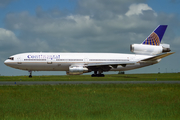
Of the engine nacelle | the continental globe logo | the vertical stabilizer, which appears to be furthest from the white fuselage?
the vertical stabilizer

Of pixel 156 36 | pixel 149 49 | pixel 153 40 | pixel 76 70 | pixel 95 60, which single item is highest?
pixel 156 36

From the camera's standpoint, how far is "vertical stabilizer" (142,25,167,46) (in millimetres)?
47938

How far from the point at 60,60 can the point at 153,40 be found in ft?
75.7

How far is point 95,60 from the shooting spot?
45125 millimetres

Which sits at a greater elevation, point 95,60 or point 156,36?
point 156,36

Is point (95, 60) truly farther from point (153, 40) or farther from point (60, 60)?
point (153, 40)

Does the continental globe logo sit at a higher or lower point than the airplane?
higher

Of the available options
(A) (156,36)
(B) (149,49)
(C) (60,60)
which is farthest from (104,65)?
(A) (156,36)

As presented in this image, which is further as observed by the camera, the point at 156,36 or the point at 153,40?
the point at 156,36

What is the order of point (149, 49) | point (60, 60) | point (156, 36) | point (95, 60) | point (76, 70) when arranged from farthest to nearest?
1. point (156, 36)
2. point (149, 49)
3. point (95, 60)
4. point (60, 60)
5. point (76, 70)

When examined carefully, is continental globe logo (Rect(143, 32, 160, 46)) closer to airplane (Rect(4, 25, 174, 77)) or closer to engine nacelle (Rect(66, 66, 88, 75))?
airplane (Rect(4, 25, 174, 77))

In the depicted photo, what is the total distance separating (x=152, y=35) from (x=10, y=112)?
43.4 m

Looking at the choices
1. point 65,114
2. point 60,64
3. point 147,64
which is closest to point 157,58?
point 147,64

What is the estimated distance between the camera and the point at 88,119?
29.6 ft
